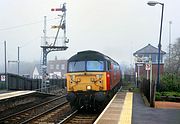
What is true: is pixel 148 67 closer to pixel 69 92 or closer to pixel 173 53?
pixel 69 92

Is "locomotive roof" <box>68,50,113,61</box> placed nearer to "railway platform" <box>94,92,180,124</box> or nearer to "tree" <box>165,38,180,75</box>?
"railway platform" <box>94,92,180,124</box>

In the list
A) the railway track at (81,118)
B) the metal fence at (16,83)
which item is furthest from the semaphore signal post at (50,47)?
the railway track at (81,118)

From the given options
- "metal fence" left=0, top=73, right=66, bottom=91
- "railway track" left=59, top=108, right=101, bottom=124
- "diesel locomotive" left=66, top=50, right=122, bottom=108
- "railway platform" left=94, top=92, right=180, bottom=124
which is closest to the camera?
"railway platform" left=94, top=92, right=180, bottom=124

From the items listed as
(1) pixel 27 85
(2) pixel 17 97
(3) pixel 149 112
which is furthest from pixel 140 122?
(1) pixel 27 85

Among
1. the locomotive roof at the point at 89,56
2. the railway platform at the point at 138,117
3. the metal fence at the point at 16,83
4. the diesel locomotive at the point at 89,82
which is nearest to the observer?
the railway platform at the point at 138,117

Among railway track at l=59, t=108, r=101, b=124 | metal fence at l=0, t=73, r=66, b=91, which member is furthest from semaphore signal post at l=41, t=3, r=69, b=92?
railway track at l=59, t=108, r=101, b=124

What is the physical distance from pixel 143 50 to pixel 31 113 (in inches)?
2477

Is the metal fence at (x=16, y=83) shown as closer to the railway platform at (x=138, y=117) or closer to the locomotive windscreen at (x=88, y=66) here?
the locomotive windscreen at (x=88, y=66)

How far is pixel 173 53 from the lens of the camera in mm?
75188

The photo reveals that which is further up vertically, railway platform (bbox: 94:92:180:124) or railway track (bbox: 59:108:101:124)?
railway platform (bbox: 94:92:180:124)

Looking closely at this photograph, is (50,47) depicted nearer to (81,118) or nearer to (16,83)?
(16,83)

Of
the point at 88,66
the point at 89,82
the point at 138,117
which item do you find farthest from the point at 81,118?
the point at 138,117

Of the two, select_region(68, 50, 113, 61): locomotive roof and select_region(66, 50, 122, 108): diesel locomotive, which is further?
select_region(68, 50, 113, 61): locomotive roof

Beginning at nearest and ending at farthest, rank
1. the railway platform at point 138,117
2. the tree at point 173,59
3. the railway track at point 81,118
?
the railway platform at point 138,117, the railway track at point 81,118, the tree at point 173,59
